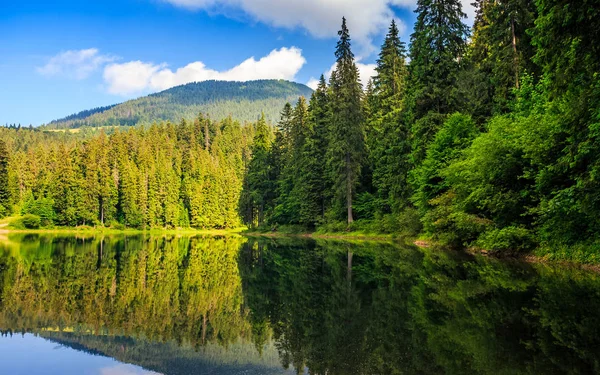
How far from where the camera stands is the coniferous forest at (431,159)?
13.0m

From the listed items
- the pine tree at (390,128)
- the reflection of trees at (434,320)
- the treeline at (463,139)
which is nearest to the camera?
the reflection of trees at (434,320)

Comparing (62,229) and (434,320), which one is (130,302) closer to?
(434,320)

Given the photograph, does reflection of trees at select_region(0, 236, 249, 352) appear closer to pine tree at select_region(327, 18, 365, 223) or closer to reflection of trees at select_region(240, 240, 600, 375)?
reflection of trees at select_region(240, 240, 600, 375)

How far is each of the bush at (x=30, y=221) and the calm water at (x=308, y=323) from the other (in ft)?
239

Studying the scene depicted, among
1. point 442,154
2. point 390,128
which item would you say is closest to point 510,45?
point 442,154

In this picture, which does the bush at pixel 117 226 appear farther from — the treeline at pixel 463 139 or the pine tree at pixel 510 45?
the pine tree at pixel 510 45

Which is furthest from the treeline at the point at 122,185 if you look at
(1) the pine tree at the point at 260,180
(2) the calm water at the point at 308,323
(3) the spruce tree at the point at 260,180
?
(2) the calm water at the point at 308,323

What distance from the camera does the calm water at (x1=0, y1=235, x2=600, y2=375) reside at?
6879 mm

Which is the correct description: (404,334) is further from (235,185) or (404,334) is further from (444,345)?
(235,185)

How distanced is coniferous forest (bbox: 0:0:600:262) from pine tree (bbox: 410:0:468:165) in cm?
10

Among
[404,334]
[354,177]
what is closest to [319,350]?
[404,334]

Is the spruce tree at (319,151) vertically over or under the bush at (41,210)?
over

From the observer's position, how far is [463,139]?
2756cm

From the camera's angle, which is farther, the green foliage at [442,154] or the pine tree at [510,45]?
the green foliage at [442,154]
